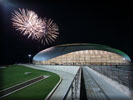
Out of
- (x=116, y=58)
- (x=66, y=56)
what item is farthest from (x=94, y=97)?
(x=116, y=58)

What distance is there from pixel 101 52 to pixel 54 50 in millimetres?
23295

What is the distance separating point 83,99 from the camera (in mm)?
4980

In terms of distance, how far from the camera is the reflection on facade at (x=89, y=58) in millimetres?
51250

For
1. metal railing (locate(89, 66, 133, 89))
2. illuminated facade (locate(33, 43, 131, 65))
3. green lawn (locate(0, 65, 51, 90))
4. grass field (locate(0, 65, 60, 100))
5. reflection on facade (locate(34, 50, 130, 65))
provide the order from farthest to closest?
illuminated facade (locate(33, 43, 131, 65)) → reflection on facade (locate(34, 50, 130, 65)) → green lawn (locate(0, 65, 51, 90)) → grass field (locate(0, 65, 60, 100)) → metal railing (locate(89, 66, 133, 89))

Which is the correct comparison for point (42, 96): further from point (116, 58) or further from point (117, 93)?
point (116, 58)

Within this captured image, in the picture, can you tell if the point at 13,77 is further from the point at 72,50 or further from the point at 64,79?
the point at 72,50

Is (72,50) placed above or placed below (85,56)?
above

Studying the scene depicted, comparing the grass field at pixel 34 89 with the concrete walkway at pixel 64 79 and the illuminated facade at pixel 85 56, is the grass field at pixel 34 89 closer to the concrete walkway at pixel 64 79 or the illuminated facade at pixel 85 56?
the concrete walkway at pixel 64 79

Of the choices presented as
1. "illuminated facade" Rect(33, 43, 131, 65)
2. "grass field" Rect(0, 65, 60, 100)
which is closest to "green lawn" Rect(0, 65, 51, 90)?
"grass field" Rect(0, 65, 60, 100)

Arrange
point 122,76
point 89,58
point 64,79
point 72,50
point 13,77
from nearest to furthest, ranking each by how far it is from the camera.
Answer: point 122,76
point 64,79
point 13,77
point 89,58
point 72,50

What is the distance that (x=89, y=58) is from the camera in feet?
170

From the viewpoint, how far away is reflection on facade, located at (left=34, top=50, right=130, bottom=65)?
5125cm

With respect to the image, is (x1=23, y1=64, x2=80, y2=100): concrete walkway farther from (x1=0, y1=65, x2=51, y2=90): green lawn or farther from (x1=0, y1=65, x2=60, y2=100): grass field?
(x1=0, y1=65, x2=51, y2=90): green lawn

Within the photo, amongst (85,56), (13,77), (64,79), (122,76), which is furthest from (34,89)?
(85,56)
